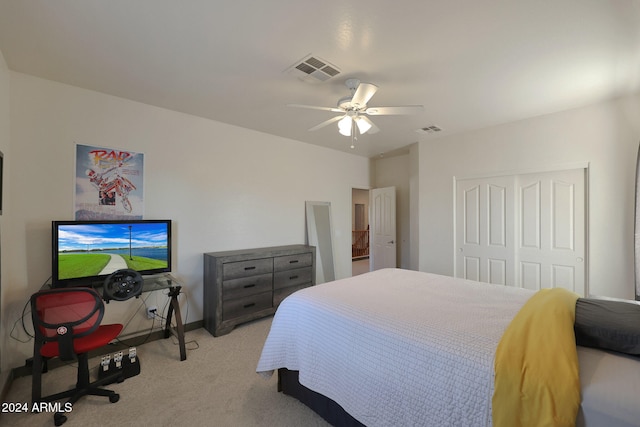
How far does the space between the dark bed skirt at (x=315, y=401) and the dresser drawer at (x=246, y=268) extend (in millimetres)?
1425

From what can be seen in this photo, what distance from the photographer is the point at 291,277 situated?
3779 mm

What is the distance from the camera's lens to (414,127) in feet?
12.3

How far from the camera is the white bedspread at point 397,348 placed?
1.17m

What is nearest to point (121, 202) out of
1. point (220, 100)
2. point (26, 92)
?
point (26, 92)

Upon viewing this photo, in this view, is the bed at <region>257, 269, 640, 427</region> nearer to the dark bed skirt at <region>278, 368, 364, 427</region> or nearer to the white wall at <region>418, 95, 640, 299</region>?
the dark bed skirt at <region>278, 368, 364, 427</region>

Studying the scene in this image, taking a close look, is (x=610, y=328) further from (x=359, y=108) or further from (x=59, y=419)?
(x=59, y=419)

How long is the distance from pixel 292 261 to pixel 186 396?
1.97 metres

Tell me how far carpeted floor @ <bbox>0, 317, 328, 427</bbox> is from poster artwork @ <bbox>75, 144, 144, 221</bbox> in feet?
4.70

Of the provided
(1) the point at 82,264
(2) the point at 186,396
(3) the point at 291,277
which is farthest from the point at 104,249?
(3) the point at 291,277

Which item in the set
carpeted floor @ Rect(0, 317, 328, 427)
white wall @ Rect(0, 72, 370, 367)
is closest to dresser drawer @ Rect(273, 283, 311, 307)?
white wall @ Rect(0, 72, 370, 367)

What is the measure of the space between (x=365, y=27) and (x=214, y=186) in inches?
100

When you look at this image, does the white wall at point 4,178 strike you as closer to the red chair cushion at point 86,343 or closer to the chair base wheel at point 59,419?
the red chair cushion at point 86,343

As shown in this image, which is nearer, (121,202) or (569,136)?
(121,202)

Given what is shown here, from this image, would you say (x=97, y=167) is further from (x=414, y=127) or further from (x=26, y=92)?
(x=414, y=127)
